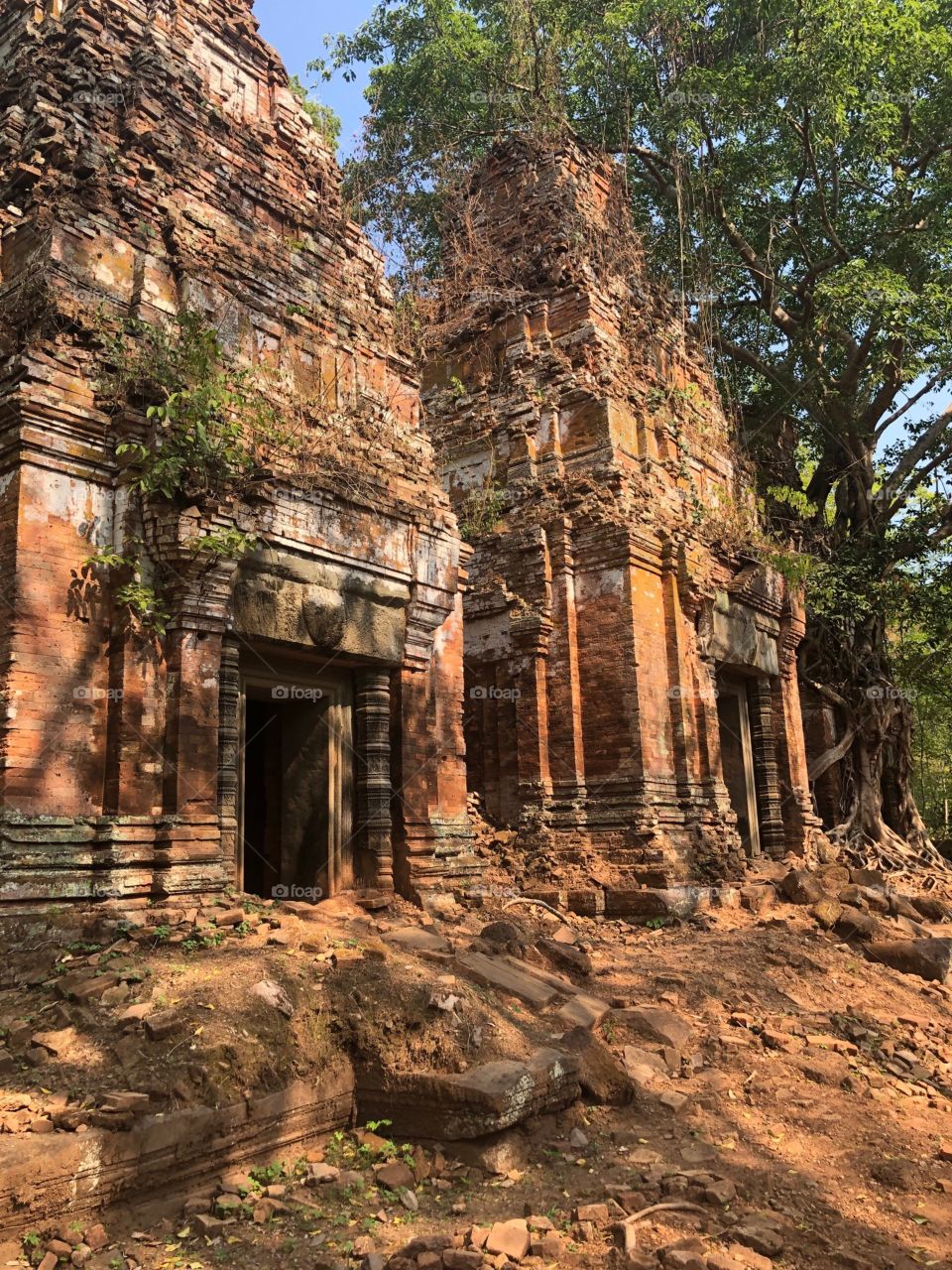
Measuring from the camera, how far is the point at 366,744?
356 inches

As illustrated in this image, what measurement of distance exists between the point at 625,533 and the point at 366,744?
464 cm

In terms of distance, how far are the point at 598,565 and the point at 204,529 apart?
602 centimetres

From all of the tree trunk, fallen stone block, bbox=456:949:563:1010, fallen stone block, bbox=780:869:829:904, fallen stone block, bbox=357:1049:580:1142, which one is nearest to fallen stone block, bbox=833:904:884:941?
fallen stone block, bbox=780:869:829:904

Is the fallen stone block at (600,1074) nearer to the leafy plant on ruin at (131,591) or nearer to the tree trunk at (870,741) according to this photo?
the leafy plant on ruin at (131,591)

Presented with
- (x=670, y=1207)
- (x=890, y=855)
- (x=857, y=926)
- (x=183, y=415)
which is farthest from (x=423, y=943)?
(x=890, y=855)

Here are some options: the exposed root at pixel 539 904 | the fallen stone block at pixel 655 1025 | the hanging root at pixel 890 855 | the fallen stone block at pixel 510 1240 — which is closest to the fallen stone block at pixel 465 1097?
the fallen stone block at pixel 510 1240

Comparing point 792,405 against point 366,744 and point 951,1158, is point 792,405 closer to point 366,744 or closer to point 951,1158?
point 366,744

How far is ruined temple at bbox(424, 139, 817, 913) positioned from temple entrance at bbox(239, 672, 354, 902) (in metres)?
3.42

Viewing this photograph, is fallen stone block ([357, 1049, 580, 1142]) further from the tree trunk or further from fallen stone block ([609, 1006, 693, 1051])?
A: the tree trunk

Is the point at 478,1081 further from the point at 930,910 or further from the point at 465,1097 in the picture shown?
the point at 930,910

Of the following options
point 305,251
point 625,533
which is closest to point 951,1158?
point 625,533

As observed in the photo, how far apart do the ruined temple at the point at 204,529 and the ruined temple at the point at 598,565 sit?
2696 millimetres

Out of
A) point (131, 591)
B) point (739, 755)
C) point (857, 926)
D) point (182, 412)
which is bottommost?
point (857, 926)

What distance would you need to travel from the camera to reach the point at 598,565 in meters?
12.3
